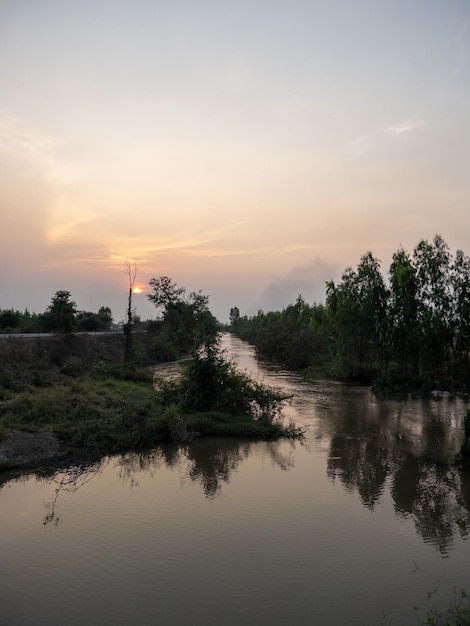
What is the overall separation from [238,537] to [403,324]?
18558 mm

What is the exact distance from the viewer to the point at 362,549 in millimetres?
7262

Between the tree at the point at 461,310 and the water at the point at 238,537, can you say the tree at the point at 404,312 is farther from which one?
the water at the point at 238,537

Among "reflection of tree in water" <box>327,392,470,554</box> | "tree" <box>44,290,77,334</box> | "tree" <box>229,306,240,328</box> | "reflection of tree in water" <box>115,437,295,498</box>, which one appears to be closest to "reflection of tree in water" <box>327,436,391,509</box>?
"reflection of tree in water" <box>327,392,470,554</box>

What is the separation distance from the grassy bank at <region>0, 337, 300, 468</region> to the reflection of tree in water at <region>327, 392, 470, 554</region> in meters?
2.56

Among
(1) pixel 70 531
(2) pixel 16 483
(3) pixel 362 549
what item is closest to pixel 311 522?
(3) pixel 362 549

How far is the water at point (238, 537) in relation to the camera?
5828 millimetres

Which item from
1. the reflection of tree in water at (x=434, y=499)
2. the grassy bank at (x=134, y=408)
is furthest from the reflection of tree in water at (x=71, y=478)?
the reflection of tree in water at (x=434, y=499)

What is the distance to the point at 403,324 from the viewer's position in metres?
23.7

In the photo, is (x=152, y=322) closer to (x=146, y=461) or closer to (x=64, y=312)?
(x=64, y=312)

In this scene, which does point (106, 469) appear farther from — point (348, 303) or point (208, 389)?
point (348, 303)

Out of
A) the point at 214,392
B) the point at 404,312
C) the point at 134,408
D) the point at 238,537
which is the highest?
the point at 404,312

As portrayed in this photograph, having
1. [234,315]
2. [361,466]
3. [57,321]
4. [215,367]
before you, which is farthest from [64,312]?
[234,315]

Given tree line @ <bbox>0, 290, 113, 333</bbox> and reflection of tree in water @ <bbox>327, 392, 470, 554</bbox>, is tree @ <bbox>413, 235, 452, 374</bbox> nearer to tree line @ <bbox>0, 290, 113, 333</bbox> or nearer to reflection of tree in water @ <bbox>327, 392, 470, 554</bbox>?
reflection of tree in water @ <bbox>327, 392, 470, 554</bbox>

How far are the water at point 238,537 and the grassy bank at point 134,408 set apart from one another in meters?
0.81
